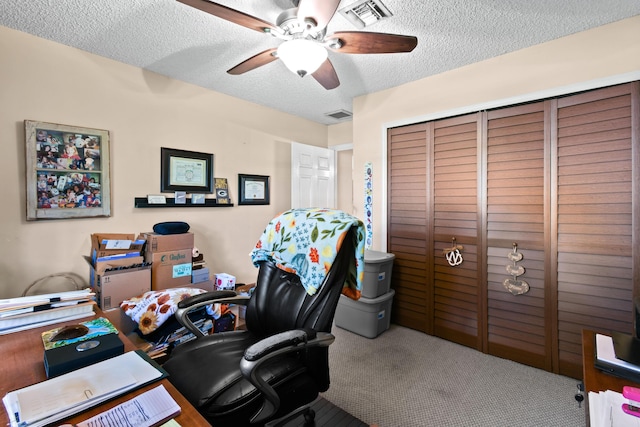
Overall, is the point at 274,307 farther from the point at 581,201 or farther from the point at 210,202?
the point at 581,201

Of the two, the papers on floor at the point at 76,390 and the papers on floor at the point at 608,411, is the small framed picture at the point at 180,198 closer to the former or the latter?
the papers on floor at the point at 76,390

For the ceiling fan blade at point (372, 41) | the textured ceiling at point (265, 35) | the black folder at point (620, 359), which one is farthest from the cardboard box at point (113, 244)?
the black folder at point (620, 359)

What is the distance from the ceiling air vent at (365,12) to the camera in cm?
174

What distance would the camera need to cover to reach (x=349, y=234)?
1420mm

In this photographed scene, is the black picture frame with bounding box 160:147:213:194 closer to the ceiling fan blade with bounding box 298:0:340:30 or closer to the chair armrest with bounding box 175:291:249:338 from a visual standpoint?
the chair armrest with bounding box 175:291:249:338

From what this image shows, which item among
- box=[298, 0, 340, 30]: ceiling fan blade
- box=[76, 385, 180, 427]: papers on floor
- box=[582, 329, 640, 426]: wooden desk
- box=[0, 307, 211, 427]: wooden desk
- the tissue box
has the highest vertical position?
box=[298, 0, 340, 30]: ceiling fan blade

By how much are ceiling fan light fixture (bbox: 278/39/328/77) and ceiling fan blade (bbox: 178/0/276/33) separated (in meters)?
0.14

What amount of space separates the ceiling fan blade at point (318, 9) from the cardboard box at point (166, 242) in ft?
6.45

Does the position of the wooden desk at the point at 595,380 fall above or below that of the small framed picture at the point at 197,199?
below

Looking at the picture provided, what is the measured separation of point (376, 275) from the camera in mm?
2727

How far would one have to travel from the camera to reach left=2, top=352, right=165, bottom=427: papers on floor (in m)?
0.74

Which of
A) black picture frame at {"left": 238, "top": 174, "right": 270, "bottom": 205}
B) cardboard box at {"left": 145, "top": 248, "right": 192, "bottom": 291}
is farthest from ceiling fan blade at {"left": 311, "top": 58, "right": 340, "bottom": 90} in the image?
cardboard box at {"left": 145, "top": 248, "right": 192, "bottom": 291}

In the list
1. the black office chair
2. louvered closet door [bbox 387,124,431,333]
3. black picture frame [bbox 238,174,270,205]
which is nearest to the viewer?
the black office chair

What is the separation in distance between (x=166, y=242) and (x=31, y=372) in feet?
5.02
